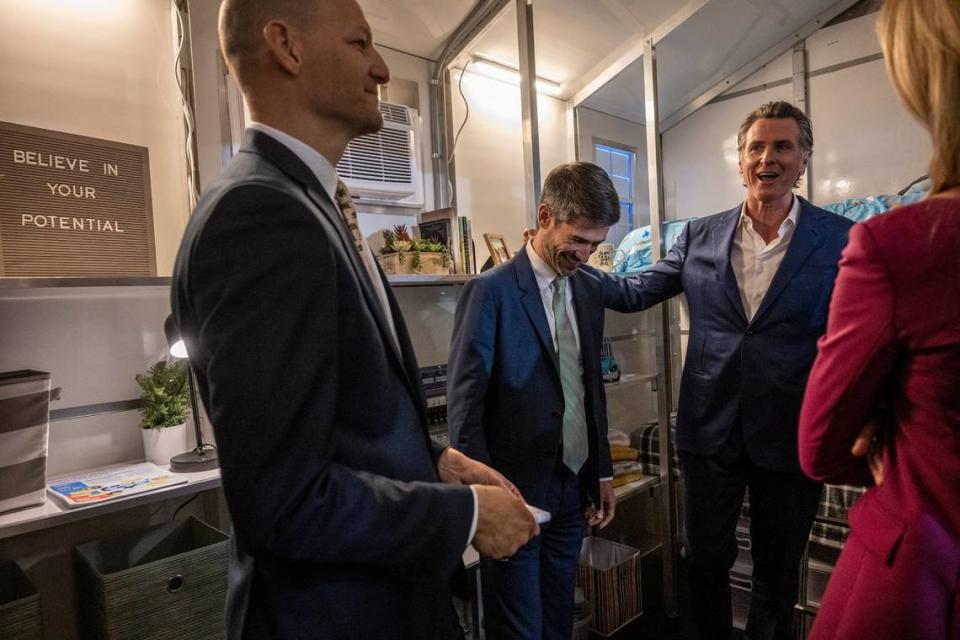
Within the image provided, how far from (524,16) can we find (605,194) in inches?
46.6

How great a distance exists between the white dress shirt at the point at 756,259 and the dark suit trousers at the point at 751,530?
0.43 metres

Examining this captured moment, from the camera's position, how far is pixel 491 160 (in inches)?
115

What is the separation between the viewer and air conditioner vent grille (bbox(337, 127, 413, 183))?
2260 mm

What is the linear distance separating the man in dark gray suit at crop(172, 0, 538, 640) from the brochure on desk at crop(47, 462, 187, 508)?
83cm

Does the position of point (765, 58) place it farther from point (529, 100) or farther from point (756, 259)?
point (756, 259)

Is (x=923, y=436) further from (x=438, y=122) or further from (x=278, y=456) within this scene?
(x=438, y=122)

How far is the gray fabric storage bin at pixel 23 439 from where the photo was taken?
1312mm

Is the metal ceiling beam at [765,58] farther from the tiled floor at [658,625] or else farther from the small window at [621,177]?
the tiled floor at [658,625]

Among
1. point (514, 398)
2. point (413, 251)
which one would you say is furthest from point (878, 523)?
point (413, 251)

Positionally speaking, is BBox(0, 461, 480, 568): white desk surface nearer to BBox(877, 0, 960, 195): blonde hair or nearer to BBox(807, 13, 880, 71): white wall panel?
BBox(877, 0, 960, 195): blonde hair

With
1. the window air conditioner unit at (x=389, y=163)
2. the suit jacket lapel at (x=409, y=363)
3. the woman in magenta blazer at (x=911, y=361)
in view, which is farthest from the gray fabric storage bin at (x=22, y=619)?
the woman in magenta blazer at (x=911, y=361)

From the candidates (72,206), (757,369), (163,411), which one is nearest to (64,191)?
(72,206)

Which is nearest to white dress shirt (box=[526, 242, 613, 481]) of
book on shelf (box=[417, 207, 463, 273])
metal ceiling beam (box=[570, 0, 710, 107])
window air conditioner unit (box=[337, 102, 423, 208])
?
book on shelf (box=[417, 207, 463, 273])

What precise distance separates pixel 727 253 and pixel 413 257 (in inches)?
43.1
